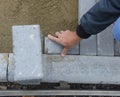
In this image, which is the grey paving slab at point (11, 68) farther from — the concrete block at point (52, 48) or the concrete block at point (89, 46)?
the concrete block at point (89, 46)

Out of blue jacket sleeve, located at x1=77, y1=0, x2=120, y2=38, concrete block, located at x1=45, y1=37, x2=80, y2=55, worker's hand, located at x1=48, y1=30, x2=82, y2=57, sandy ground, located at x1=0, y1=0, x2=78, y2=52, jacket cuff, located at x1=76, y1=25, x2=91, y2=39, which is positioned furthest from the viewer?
sandy ground, located at x1=0, y1=0, x2=78, y2=52

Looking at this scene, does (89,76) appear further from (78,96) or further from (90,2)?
(90,2)

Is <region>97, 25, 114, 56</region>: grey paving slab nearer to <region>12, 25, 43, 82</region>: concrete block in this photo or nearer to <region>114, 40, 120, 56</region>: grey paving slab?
<region>114, 40, 120, 56</region>: grey paving slab

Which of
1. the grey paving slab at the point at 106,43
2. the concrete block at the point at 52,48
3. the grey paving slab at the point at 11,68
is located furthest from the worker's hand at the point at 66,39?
the grey paving slab at the point at 11,68

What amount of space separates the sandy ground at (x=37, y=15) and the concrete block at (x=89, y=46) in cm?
27

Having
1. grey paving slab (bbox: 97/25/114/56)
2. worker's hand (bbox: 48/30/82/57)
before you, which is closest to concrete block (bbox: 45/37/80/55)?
worker's hand (bbox: 48/30/82/57)

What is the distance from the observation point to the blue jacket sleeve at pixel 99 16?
8.09 ft

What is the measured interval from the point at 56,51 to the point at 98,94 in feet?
1.63

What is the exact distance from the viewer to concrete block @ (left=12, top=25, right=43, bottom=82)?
2559mm

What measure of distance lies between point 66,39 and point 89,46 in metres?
0.24

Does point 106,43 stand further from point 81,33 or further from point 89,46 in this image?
point 81,33

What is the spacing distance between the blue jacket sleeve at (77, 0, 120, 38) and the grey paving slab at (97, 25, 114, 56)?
314mm

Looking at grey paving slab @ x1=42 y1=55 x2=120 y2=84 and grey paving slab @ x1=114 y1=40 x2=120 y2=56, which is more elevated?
grey paving slab @ x1=114 y1=40 x2=120 y2=56

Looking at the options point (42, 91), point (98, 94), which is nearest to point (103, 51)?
point (98, 94)
